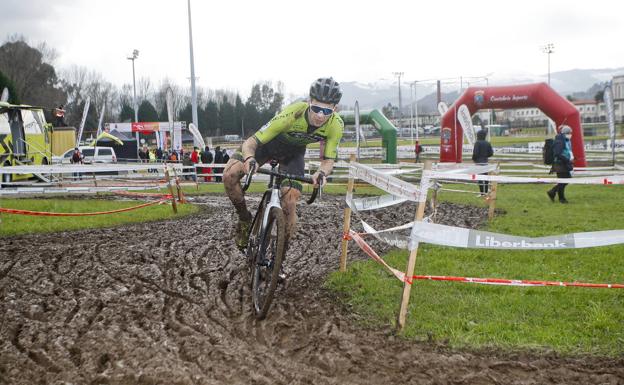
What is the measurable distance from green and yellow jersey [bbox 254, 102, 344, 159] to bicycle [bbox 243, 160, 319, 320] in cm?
54

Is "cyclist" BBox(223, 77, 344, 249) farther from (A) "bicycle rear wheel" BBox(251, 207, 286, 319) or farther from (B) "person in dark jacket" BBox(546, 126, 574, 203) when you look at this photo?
(B) "person in dark jacket" BBox(546, 126, 574, 203)

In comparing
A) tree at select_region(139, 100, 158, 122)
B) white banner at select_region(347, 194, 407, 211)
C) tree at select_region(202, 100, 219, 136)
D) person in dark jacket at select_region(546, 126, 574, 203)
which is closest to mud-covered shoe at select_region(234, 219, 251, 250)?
white banner at select_region(347, 194, 407, 211)

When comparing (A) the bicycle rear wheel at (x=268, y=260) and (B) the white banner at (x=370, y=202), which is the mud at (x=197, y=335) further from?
(B) the white banner at (x=370, y=202)

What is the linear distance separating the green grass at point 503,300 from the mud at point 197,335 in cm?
26

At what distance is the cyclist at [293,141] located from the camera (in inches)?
245

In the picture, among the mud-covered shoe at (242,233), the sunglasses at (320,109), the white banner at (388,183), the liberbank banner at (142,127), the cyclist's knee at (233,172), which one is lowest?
the mud-covered shoe at (242,233)

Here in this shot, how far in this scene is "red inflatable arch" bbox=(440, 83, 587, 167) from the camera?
2741cm

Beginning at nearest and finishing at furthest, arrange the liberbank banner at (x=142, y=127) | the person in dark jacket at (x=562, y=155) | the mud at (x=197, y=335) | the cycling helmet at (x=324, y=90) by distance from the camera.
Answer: the mud at (x=197, y=335), the cycling helmet at (x=324, y=90), the person in dark jacket at (x=562, y=155), the liberbank banner at (x=142, y=127)

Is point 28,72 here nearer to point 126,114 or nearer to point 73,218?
point 126,114

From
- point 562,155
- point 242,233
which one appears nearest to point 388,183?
point 242,233

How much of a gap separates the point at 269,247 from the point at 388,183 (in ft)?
4.53

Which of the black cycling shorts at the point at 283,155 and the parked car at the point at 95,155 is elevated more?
the parked car at the point at 95,155

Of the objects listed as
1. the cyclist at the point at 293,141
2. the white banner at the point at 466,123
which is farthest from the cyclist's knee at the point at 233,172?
the white banner at the point at 466,123

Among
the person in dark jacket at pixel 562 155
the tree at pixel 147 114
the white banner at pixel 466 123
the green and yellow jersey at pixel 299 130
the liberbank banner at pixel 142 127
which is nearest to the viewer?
the green and yellow jersey at pixel 299 130
